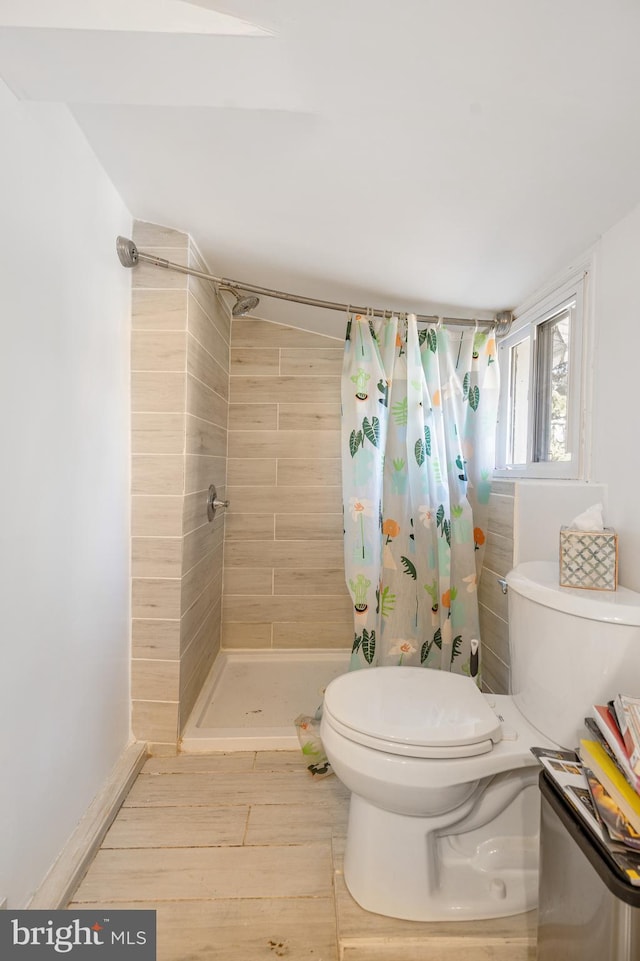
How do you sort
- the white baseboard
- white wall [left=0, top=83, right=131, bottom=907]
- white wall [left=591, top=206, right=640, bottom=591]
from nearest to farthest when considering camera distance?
white wall [left=0, top=83, right=131, bottom=907] < the white baseboard < white wall [left=591, top=206, right=640, bottom=591]

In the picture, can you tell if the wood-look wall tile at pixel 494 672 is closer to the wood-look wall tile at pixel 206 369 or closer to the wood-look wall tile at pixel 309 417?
the wood-look wall tile at pixel 309 417

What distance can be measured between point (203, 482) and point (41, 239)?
1087 mm

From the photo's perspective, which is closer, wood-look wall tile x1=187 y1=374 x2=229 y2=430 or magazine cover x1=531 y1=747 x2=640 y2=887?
magazine cover x1=531 y1=747 x2=640 y2=887

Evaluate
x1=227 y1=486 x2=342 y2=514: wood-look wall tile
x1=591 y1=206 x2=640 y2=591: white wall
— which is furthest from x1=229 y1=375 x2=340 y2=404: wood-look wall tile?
x1=591 y1=206 x2=640 y2=591: white wall

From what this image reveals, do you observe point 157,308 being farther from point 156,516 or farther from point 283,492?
point 283,492

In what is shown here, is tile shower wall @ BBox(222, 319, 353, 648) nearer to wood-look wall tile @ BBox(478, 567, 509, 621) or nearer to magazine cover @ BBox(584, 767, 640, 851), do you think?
wood-look wall tile @ BBox(478, 567, 509, 621)

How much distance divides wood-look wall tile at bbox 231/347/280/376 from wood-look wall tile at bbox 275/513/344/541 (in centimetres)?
85

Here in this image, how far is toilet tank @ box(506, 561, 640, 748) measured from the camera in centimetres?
99

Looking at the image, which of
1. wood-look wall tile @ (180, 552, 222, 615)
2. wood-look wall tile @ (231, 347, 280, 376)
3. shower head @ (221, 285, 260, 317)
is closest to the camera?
wood-look wall tile @ (180, 552, 222, 615)

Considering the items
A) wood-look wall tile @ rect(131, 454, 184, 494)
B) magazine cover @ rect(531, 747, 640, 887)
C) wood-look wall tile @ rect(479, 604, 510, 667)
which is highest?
wood-look wall tile @ rect(131, 454, 184, 494)

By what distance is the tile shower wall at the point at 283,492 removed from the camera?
2.51m

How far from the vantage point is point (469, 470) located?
1901 millimetres

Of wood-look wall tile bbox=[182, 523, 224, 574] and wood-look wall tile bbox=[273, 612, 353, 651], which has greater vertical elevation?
wood-look wall tile bbox=[182, 523, 224, 574]

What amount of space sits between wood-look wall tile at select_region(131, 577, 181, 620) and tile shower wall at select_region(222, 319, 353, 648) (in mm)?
896
